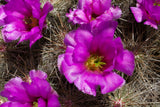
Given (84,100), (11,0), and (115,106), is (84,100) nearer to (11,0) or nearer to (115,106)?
(115,106)

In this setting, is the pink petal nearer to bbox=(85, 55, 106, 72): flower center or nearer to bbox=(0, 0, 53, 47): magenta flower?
bbox=(85, 55, 106, 72): flower center

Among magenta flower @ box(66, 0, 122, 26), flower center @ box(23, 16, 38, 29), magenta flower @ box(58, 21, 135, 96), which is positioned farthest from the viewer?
flower center @ box(23, 16, 38, 29)

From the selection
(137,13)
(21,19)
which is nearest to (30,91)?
(21,19)

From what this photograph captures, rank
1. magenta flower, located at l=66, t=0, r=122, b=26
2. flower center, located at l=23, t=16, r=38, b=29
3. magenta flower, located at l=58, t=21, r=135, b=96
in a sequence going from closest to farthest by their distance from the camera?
magenta flower, located at l=58, t=21, r=135, b=96, magenta flower, located at l=66, t=0, r=122, b=26, flower center, located at l=23, t=16, r=38, b=29

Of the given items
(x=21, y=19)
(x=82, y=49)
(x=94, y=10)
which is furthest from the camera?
(x=21, y=19)

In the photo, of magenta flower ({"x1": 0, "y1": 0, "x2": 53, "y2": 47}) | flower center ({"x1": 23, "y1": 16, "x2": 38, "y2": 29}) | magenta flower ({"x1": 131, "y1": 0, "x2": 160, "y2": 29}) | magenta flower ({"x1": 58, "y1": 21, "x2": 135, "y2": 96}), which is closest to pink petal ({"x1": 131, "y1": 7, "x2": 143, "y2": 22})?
magenta flower ({"x1": 131, "y1": 0, "x2": 160, "y2": 29})

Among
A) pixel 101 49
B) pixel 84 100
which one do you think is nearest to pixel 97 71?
pixel 101 49

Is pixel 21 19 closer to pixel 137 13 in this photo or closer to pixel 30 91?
pixel 30 91
